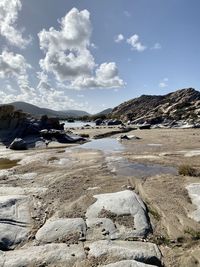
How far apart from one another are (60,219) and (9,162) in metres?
14.3

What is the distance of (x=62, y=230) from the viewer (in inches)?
324

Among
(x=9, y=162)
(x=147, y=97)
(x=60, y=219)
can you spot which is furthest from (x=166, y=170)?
(x=147, y=97)

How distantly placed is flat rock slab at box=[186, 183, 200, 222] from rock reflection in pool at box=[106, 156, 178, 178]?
10.9 ft

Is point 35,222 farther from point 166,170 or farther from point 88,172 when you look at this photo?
point 166,170

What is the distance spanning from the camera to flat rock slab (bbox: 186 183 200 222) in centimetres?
932

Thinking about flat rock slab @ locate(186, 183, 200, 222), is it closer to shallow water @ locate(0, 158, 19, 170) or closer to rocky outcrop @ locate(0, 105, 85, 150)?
shallow water @ locate(0, 158, 19, 170)

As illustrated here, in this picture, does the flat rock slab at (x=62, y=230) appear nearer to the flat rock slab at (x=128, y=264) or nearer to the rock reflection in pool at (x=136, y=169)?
the flat rock slab at (x=128, y=264)

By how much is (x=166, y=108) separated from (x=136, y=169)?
322 ft

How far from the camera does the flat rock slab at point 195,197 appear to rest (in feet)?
30.6

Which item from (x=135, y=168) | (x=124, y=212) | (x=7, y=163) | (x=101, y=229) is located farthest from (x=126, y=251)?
(x=7, y=163)

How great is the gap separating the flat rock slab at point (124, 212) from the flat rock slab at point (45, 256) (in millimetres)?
1484

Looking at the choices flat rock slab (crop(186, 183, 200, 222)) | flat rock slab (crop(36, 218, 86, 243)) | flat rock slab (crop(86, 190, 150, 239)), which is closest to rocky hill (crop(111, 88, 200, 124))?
flat rock slab (crop(186, 183, 200, 222))

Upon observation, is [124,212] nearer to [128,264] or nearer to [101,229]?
[101,229]

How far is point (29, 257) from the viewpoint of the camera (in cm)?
683
